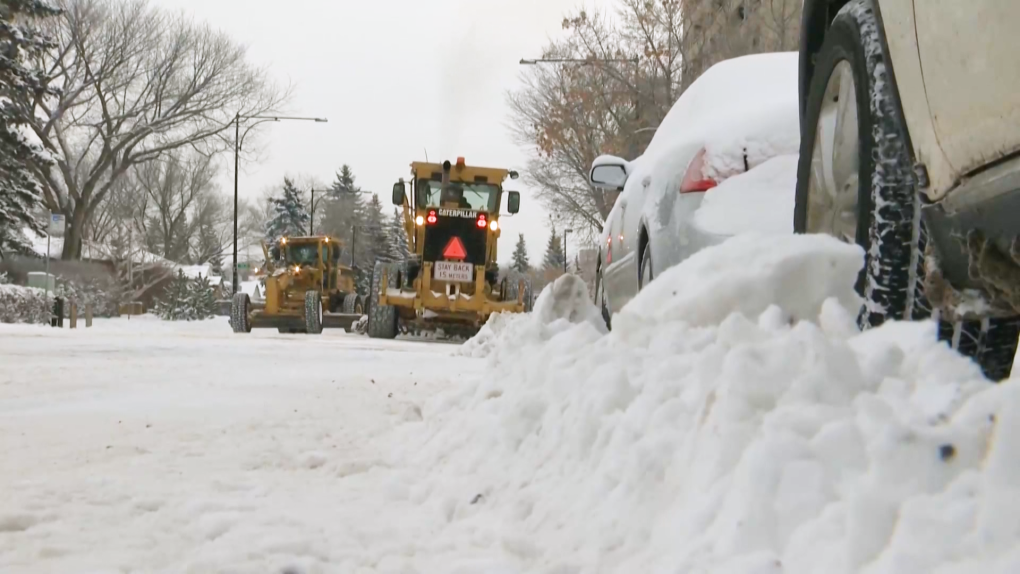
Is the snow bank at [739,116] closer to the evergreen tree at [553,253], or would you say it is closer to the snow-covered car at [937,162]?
the snow-covered car at [937,162]

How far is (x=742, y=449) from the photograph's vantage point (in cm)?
188

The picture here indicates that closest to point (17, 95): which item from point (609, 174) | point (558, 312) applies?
point (609, 174)

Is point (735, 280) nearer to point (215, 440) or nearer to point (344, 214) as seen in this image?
point (215, 440)

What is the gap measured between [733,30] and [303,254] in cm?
1173

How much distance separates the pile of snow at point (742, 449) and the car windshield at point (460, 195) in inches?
474

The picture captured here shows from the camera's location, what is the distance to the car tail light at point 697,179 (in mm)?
3820

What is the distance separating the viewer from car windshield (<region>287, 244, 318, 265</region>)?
68.6 feet

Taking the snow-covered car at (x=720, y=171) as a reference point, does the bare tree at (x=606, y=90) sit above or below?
above

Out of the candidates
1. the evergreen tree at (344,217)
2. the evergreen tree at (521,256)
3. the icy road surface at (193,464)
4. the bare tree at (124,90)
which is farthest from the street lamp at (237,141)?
the evergreen tree at (521,256)

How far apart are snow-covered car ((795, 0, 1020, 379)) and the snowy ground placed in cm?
15

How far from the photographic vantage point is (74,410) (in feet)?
15.1

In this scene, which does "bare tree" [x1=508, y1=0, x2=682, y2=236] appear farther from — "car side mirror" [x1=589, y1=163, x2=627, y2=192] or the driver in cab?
"car side mirror" [x1=589, y1=163, x2=627, y2=192]

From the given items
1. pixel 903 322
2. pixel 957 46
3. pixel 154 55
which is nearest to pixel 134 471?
pixel 903 322

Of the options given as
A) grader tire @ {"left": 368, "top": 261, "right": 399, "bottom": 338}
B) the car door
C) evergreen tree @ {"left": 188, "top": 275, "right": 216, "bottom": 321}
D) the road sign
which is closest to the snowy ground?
the car door
